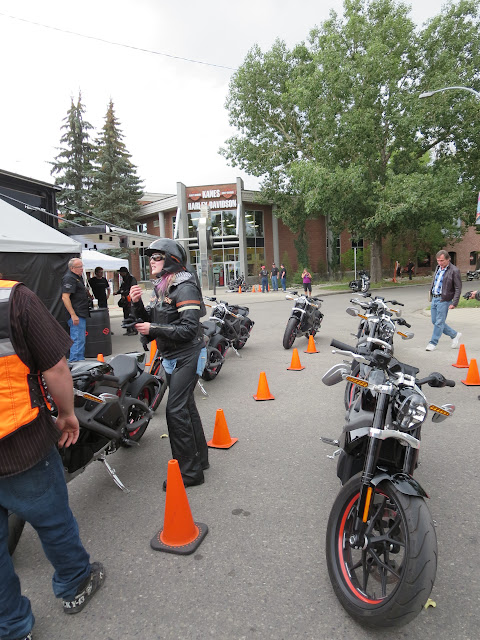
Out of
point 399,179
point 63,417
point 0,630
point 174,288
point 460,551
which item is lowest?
point 460,551

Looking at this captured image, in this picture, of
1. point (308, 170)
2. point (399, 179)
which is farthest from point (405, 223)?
point (308, 170)

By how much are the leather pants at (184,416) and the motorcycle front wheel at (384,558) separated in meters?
1.47

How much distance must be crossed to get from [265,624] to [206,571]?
0.51m

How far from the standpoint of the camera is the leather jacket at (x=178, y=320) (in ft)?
10.9

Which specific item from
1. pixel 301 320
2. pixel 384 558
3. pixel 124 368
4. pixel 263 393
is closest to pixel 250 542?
pixel 384 558

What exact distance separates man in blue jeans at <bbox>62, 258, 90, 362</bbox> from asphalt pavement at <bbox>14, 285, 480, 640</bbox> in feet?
11.4

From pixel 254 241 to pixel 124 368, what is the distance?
1417 inches

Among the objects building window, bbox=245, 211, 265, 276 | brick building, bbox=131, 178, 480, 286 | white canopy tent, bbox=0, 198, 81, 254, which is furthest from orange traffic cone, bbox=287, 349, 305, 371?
building window, bbox=245, 211, 265, 276

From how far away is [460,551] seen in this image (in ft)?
8.46

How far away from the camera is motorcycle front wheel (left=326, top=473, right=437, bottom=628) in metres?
1.86

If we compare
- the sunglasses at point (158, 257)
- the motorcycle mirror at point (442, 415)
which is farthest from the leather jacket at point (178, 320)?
the motorcycle mirror at point (442, 415)

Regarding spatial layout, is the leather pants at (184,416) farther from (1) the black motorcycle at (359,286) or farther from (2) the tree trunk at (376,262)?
(2) the tree trunk at (376,262)

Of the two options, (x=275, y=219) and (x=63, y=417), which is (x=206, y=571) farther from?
(x=275, y=219)

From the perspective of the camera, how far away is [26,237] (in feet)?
26.4
